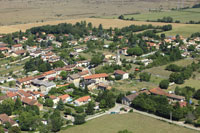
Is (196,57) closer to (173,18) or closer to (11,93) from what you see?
(11,93)

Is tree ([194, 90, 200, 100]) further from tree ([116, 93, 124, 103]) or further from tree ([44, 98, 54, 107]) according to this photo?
tree ([44, 98, 54, 107])

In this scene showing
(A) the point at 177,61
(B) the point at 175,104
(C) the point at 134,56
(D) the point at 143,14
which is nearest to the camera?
(B) the point at 175,104

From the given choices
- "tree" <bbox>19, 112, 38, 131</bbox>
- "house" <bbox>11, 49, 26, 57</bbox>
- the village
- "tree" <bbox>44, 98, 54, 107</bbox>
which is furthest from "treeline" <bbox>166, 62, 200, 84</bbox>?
"house" <bbox>11, 49, 26, 57</bbox>

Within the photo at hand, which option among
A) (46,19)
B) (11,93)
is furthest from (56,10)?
(11,93)

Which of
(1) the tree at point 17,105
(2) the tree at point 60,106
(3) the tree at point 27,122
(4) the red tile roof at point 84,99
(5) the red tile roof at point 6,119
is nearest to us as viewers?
(3) the tree at point 27,122

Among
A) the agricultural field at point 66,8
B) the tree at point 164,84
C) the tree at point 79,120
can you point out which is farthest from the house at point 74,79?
the agricultural field at point 66,8

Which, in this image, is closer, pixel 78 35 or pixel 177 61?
pixel 177 61

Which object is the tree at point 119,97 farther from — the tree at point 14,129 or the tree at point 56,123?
the tree at point 14,129
